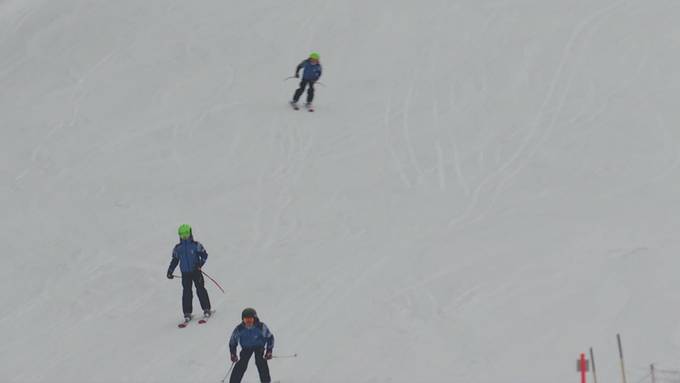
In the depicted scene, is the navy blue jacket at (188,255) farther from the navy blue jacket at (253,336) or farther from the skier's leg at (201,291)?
the navy blue jacket at (253,336)

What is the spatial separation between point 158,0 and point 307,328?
20.6 meters

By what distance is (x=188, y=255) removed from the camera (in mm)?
13391

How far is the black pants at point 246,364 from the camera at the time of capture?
1119cm

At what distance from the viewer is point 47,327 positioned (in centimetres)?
1441

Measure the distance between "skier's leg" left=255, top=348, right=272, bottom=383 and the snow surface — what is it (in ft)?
1.46

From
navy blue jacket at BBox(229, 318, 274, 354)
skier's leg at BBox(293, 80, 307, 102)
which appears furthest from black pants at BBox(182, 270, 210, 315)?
skier's leg at BBox(293, 80, 307, 102)

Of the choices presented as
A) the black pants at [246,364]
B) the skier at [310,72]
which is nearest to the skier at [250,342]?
the black pants at [246,364]

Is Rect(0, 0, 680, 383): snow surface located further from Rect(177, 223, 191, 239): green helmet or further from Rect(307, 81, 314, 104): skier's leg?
Rect(177, 223, 191, 239): green helmet

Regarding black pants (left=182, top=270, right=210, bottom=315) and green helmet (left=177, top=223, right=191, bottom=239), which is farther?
black pants (left=182, top=270, right=210, bottom=315)

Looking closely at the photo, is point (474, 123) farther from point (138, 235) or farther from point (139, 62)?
point (139, 62)

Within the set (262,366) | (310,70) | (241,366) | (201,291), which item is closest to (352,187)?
(310,70)

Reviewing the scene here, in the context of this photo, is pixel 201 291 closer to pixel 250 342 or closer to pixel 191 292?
pixel 191 292

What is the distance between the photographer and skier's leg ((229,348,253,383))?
1120 cm

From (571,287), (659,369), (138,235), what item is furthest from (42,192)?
(659,369)
